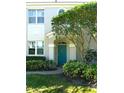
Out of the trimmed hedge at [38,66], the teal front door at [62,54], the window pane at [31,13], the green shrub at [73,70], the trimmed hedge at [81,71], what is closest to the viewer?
the trimmed hedge at [81,71]

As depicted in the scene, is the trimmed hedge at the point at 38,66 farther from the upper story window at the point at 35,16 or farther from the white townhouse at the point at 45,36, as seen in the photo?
the upper story window at the point at 35,16

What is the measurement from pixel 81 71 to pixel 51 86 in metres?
2.35

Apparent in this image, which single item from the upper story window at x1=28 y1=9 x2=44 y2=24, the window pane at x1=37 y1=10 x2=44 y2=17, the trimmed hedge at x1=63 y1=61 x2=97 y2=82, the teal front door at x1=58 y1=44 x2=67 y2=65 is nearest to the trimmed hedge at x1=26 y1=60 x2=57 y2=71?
the teal front door at x1=58 y1=44 x2=67 y2=65

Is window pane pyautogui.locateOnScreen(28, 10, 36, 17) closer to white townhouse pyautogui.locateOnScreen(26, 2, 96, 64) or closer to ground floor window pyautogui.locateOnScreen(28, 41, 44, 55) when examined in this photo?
white townhouse pyautogui.locateOnScreen(26, 2, 96, 64)

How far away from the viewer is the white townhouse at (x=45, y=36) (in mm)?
22825

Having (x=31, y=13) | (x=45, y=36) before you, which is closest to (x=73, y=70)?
(x=45, y=36)

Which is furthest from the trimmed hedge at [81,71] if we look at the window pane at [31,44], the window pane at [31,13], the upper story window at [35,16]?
the window pane at [31,13]

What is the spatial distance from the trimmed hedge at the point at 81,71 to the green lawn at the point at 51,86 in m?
0.53

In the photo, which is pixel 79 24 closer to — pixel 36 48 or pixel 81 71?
pixel 81 71
